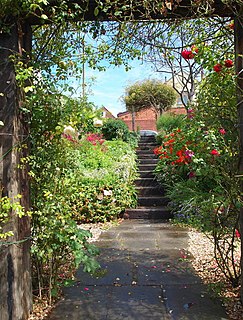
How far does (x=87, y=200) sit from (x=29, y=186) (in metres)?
3.47

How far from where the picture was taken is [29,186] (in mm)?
2320

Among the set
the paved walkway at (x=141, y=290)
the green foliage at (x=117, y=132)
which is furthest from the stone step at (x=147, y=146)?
the paved walkway at (x=141, y=290)

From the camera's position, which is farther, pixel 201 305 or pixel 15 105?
pixel 201 305

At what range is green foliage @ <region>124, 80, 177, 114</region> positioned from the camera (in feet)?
61.3

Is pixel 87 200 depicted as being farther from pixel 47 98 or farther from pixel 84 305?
pixel 47 98

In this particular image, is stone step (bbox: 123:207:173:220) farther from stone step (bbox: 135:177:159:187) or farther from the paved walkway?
the paved walkway

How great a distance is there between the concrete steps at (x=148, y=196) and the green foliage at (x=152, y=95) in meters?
10.2

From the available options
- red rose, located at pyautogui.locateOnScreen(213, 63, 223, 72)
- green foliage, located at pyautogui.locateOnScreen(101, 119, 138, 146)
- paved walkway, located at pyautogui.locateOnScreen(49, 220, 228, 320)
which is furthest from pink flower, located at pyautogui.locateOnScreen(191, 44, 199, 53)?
green foliage, located at pyautogui.locateOnScreen(101, 119, 138, 146)

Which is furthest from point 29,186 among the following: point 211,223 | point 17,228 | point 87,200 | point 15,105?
point 87,200

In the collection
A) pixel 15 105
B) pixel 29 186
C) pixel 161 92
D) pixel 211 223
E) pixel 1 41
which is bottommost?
pixel 211 223

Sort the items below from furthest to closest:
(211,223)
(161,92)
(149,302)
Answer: (161,92)
(211,223)
(149,302)

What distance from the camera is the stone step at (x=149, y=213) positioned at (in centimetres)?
600

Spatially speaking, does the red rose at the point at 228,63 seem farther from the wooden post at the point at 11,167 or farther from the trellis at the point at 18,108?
the wooden post at the point at 11,167

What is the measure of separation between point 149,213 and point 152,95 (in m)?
13.9
